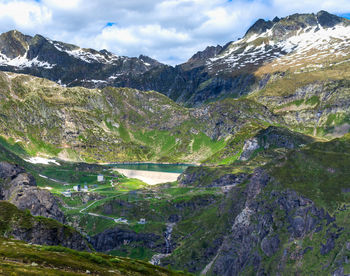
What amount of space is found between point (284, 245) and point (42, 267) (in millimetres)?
113992

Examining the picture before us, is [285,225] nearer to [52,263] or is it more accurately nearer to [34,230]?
[34,230]

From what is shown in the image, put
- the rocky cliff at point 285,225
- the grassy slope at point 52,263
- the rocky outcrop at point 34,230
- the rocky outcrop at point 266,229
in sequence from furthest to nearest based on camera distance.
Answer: the rocky outcrop at point 266,229, the rocky cliff at point 285,225, the rocky outcrop at point 34,230, the grassy slope at point 52,263

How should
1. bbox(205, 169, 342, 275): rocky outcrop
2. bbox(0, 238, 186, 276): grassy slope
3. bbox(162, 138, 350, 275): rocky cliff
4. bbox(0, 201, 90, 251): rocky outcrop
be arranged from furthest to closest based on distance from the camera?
bbox(205, 169, 342, 275): rocky outcrop < bbox(162, 138, 350, 275): rocky cliff < bbox(0, 201, 90, 251): rocky outcrop < bbox(0, 238, 186, 276): grassy slope

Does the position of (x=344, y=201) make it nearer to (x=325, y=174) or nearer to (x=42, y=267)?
(x=325, y=174)

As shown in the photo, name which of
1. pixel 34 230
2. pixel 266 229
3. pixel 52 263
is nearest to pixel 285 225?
pixel 266 229

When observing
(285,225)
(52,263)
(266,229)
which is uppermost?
(52,263)

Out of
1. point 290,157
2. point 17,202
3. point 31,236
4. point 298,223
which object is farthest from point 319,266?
point 17,202

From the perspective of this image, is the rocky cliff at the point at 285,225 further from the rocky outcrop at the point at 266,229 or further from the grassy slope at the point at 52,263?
the grassy slope at the point at 52,263

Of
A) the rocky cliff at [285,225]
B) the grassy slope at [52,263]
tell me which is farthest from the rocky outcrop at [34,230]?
the rocky cliff at [285,225]

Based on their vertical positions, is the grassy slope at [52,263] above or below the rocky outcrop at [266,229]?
above

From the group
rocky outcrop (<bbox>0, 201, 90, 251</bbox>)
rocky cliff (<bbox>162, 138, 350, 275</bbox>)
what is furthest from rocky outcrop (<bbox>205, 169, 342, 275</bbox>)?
rocky outcrop (<bbox>0, 201, 90, 251</bbox>)

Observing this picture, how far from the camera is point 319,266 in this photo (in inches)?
5032

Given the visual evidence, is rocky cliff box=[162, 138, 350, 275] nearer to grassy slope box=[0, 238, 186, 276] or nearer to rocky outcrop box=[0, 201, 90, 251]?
rocky outcrop box=[0, 201, 90, 251]

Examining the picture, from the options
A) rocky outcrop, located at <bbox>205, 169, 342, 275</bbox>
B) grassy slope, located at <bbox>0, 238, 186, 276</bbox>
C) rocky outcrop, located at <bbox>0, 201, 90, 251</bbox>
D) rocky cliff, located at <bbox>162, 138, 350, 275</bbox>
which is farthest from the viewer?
rocky outcrop, located at <bbox>205, 169, 342, 275</bbox>
